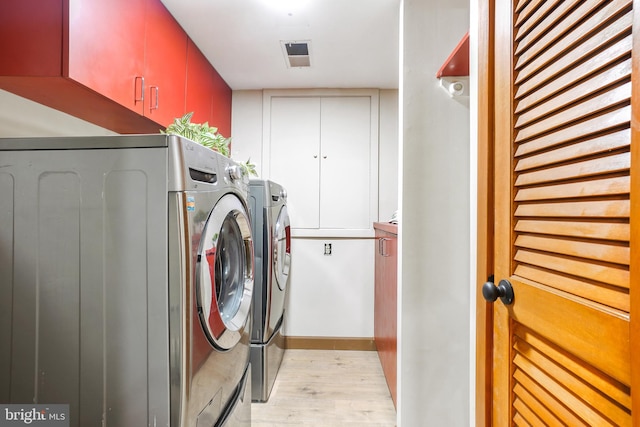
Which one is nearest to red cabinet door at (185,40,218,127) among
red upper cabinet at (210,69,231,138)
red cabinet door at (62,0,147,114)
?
red upper cabinet at (210,69,231,138)

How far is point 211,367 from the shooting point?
106 cm

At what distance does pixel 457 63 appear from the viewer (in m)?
1.42

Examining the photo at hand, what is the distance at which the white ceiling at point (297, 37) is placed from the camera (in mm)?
1742

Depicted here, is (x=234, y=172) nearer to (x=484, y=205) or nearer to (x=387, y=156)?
(x=484, y=205)

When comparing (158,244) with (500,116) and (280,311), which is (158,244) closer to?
(500,116)

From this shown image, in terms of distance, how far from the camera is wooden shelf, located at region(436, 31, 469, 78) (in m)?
1.30

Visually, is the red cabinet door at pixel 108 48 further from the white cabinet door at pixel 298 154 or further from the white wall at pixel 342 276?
the white wall at pixel 342 276

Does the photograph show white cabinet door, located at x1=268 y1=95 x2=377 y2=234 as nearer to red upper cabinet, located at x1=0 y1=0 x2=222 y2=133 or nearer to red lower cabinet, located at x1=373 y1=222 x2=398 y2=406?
red lower cabinet, located at x1=373 y1=222 x2=398 y2=406

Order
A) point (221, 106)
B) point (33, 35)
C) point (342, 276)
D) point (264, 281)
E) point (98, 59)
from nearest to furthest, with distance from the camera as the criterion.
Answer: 1. point (33, 35)
2. point (98, 59)
3. point (264, 281)
4. point (221, 106)
5. point (342, 276)

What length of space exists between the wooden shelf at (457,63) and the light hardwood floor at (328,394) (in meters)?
1.78

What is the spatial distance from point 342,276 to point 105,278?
2077mm

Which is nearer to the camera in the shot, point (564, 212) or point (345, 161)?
point (564, 212)

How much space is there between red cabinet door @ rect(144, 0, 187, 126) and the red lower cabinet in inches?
54.2

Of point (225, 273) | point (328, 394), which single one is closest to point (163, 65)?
point (225, 273)
